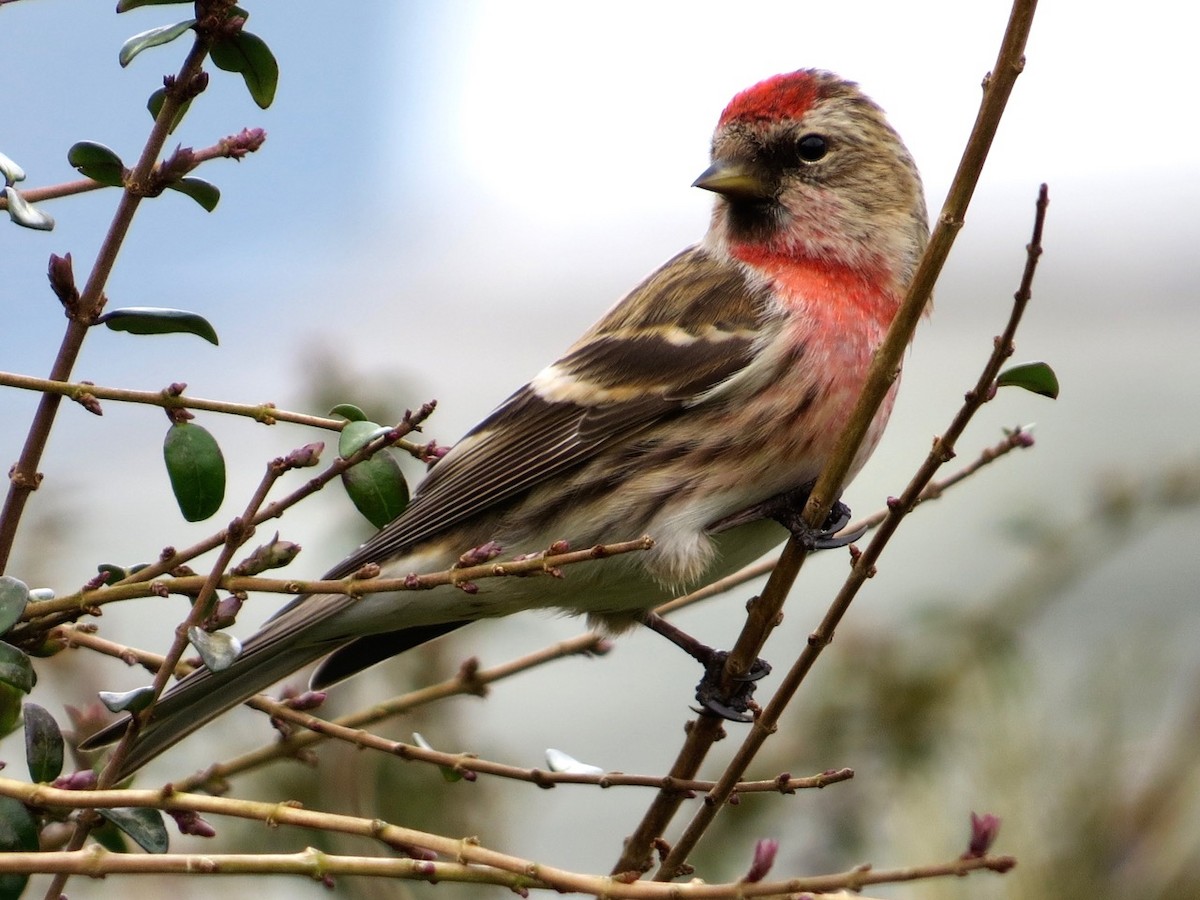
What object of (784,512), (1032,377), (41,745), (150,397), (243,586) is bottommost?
(41,745)

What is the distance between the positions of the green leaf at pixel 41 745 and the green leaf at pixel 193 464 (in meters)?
0.25

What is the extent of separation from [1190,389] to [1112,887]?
5.42 m

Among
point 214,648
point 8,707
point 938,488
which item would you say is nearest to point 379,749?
point 214,648

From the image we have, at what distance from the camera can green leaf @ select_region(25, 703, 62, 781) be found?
1.46 meters

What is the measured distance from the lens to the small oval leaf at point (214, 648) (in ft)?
4.68

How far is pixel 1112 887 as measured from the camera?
2.64m

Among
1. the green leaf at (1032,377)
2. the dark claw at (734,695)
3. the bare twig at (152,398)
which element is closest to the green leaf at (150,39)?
the bare twig at (152,398)

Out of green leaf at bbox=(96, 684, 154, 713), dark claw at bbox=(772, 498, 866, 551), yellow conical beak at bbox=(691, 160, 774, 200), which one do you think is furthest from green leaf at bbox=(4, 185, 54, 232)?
yellow conical beak at bbox=(691, 160, 774, 200)

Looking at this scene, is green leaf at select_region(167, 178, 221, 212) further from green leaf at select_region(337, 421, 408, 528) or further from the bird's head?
the bird's head

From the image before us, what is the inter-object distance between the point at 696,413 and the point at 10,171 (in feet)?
4.61

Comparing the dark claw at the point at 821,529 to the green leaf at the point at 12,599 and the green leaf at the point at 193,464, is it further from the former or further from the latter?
the green leaf at the point at 12,599

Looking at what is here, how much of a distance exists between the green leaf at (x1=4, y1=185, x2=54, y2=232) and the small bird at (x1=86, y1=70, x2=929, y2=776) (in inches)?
41.0

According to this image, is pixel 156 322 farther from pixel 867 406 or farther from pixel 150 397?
pixel 867 406

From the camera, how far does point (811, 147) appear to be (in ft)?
9.24
